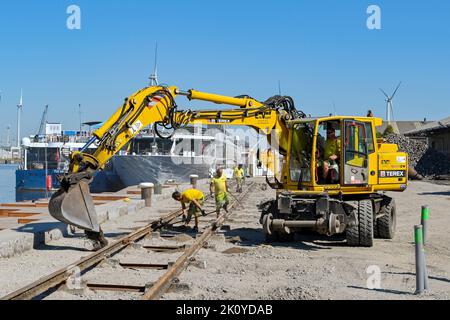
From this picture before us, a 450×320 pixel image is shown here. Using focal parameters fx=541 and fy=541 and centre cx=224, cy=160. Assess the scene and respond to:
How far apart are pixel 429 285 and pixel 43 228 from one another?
29.0 feet

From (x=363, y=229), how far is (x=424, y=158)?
39.9 m

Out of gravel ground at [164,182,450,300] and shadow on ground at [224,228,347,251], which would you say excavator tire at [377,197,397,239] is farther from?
shadow on ground at [224,228,347,251]

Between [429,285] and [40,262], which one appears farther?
[40,262]

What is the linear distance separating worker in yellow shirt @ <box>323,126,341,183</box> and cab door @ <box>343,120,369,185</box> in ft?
0.70

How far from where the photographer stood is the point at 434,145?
166 ft

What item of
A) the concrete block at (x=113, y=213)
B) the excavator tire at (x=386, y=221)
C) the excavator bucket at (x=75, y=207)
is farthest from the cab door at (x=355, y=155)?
the concrete block at (x=113, y=213)

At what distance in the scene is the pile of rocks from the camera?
45688 mm

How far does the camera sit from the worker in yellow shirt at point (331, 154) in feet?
39.0

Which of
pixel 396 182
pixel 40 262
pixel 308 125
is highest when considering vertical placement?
pixel 308 125

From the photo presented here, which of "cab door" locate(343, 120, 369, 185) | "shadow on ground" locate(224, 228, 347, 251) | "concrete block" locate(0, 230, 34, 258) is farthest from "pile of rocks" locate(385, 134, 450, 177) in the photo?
"concrete block" locate(0, 230, 34, 258)

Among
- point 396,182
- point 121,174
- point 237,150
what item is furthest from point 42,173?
point 396,182

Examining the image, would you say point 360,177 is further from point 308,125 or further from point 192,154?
point 192,154

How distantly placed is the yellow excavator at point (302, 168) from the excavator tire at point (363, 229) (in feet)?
0.07

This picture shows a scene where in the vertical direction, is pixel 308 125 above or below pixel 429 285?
above
